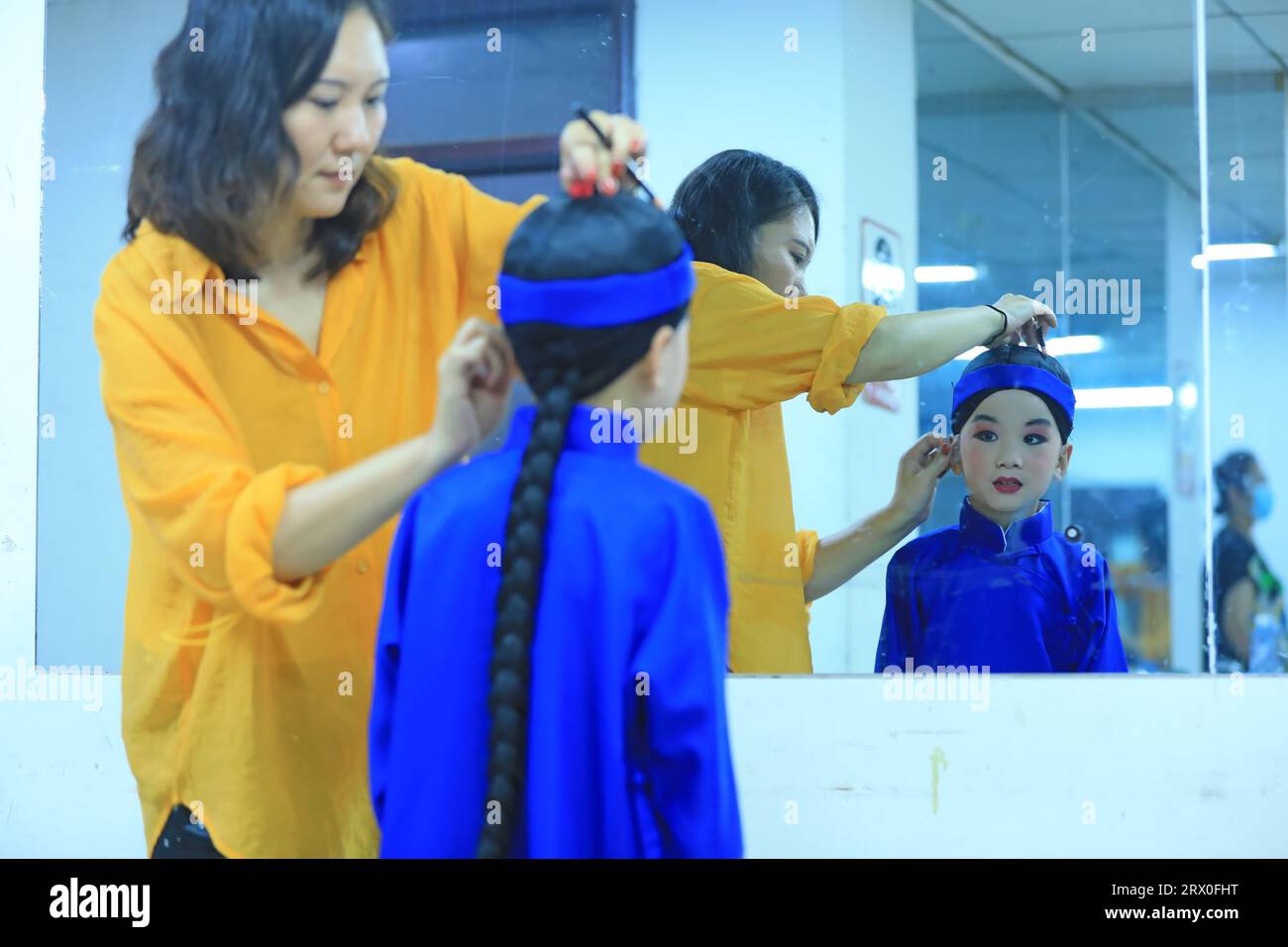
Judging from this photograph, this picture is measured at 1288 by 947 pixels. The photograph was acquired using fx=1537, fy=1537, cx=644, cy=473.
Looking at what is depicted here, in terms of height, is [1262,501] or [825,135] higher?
[825,135]

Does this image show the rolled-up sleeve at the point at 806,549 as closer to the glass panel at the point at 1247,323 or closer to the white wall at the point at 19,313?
the glass panel at the point at 1247,323

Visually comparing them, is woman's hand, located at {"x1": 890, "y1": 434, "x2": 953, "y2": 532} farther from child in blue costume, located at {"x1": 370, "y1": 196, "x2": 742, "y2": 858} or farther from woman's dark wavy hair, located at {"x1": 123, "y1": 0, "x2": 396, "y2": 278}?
woman's dark wavy hair, located at {"x1": 123, "y1": 0, "x2": 396, "y2": 278}

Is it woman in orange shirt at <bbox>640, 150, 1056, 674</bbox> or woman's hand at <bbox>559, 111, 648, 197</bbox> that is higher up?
woman's hand at <bbox>559, 111, 648, 197</bbox>

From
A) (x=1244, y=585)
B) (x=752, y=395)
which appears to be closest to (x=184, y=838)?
(x=752, y=395)

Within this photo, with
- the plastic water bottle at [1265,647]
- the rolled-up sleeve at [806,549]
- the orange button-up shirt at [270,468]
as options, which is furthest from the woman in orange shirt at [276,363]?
the plastic water bottle at [1265,647]

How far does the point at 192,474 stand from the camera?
284 cm

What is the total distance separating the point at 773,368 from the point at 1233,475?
0.98 meters

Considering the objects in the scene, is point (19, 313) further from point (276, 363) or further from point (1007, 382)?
point (1007, 382)

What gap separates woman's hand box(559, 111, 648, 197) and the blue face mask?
1.43 m

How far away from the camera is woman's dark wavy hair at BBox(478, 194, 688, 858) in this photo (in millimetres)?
2303

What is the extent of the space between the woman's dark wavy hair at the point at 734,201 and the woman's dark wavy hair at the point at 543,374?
63 centimetres

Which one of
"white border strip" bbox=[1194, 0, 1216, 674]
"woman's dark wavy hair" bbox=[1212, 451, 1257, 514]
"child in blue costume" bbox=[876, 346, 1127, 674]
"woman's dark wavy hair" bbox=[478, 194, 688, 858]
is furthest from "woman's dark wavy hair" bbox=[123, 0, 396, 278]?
"woman's dark wavy hair" bbox=[1212, 451, 1257, 514]

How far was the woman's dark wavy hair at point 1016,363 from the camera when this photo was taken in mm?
3109
